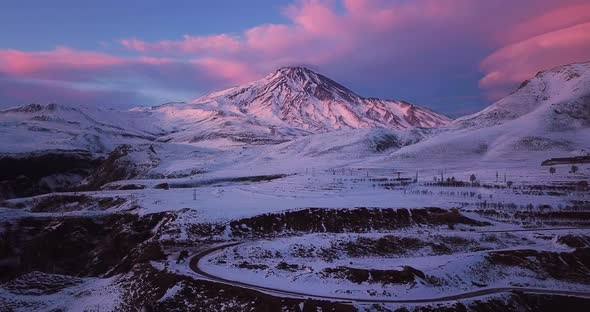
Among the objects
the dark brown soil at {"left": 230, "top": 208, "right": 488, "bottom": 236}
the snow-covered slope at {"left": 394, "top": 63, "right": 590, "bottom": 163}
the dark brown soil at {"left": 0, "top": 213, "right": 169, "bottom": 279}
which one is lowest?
the dark brown soil at {"left": 0, "top": 213, "right": 169, "bottom": 279}

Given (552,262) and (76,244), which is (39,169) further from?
(552,262)

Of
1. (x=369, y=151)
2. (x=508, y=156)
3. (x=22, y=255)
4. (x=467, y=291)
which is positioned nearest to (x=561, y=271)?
(x=467, y=291)

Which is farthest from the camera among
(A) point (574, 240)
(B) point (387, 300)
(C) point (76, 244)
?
(C) point (76, 244)

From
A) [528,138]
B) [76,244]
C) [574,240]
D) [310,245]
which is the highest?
[528,138]

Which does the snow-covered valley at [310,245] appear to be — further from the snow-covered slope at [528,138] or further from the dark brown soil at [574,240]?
the snow-covered slope at [528,138]

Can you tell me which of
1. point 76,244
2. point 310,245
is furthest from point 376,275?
point 76,244

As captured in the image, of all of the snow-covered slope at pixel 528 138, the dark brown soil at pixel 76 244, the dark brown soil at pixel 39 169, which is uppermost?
the snow-covered slope at pixel 528 138

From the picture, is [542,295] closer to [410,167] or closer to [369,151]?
[410,167]

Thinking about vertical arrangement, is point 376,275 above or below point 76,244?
above

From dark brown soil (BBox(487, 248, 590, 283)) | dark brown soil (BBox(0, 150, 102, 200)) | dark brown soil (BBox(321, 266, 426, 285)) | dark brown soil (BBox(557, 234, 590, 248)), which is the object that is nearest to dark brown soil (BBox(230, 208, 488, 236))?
dark brown soil (BBox(557, 234, 590, 248))

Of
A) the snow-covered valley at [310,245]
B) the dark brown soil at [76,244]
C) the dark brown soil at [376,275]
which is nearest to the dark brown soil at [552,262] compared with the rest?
the snow-covered valley at [310,245]

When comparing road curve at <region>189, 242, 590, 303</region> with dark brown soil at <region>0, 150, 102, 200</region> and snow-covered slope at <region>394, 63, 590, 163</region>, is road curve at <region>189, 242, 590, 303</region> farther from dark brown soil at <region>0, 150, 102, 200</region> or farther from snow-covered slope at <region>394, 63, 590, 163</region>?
dark brown soil at <region>0, 150, 102, 200</region>

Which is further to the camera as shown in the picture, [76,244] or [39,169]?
[39,169]
